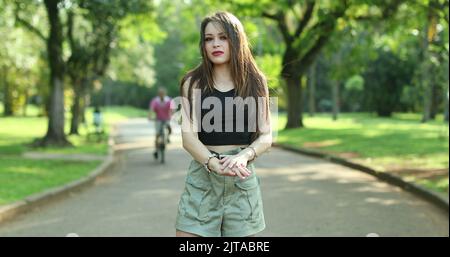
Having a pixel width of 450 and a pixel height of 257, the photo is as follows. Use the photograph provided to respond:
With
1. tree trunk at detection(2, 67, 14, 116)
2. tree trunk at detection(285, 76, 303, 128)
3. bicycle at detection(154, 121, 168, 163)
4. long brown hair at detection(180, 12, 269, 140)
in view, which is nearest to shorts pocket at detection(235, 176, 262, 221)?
long brown hair at detection(180, 12, 269, 140)

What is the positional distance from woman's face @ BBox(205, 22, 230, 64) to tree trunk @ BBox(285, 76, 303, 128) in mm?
26706

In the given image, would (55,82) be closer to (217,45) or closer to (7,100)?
(217,45)

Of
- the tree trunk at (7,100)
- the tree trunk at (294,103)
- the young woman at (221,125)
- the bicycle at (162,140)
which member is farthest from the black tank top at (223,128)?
the tree trunk at (7,100)

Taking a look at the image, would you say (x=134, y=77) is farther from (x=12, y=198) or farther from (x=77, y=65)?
(x=12, y=198)

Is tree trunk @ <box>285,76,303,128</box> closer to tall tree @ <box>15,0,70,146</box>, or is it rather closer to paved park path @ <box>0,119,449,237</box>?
tall tree @ <box>15,0,70,146</box>

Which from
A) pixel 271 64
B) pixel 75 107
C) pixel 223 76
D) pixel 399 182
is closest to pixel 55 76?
pixel 75 107

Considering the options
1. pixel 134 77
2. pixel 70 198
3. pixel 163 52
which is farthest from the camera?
pixel 163 52

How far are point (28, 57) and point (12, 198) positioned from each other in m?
39.0

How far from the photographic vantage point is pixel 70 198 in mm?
9656

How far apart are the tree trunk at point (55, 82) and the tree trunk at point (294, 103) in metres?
13.5

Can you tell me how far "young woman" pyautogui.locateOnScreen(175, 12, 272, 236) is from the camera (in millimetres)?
3031

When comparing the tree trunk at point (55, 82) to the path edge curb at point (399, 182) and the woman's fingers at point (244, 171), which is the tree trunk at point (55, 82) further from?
the woman's fingers at point (244, 171)

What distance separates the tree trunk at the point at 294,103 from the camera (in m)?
29.7

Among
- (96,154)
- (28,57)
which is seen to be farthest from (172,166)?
(28,57)
